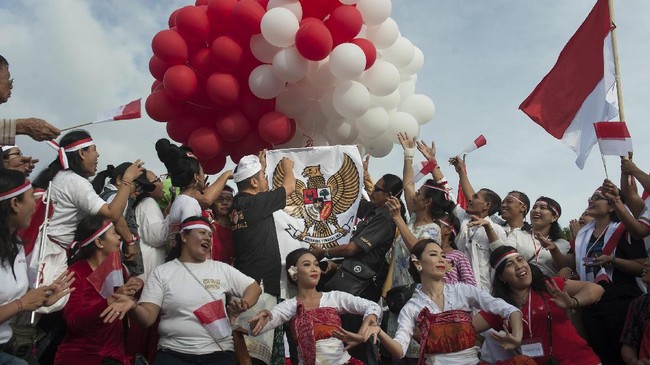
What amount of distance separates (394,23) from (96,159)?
3372 millimetres

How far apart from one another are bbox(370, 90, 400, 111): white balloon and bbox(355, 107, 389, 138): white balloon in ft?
0.24

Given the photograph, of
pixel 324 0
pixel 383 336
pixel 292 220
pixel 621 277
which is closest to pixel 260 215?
pixel 292 220

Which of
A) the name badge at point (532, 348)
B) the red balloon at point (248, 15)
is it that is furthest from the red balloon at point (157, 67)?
the name badge at point (532, 348)

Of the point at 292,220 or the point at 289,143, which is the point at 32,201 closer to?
the point at 292,220

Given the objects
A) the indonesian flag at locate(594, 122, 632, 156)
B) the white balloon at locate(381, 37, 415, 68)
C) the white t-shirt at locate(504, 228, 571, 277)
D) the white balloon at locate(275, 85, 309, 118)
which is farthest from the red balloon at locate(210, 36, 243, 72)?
the indonesian flag at locate(594, 122, 632, 156)

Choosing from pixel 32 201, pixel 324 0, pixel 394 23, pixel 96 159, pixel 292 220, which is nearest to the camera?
pixel 32 201

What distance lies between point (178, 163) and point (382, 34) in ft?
8.47

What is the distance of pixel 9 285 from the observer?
3.38m

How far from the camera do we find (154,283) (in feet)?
13.6

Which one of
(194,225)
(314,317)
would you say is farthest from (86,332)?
(314,317)

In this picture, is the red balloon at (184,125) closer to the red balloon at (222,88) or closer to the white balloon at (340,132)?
the red balloon at (222,88)

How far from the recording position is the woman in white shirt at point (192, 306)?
13.2ft

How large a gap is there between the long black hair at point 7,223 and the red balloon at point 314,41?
2.83 m

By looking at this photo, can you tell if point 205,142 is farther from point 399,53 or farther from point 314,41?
point 399,53
